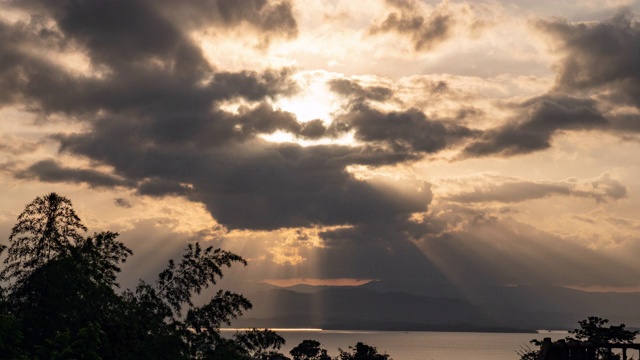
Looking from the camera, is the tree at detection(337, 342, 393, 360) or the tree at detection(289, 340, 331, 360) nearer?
the tree at detection(337, 342, 393, 360)

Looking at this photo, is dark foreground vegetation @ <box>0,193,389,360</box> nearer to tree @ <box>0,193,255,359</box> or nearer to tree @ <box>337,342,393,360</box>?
tree @ <box>0,193,255,359</box>

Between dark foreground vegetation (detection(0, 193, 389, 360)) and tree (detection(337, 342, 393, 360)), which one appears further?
tree (detection(337, 342, 393, 360))

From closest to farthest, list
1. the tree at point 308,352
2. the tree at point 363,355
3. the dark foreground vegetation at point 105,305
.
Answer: the dark foreground vegetation at point 105,305 < the tree at point 363,355 < the tree at point 308,352

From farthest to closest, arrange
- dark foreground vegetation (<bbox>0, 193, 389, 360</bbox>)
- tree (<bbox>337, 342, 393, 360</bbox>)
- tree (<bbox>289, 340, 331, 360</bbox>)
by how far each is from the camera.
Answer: tree (<bbox>289, 340, 331, 360</bbox>), tree (<bbox>337, 342, 393, 360</bbox>), dark foreground vegetation (<bbox>0, 193, 389, 360</bbox>)

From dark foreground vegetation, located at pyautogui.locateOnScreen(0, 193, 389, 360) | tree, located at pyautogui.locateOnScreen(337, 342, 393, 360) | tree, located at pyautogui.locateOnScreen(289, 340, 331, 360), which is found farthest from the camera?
tree, located at pyautogui.locateOnScreen(289, 340, 331, 360)

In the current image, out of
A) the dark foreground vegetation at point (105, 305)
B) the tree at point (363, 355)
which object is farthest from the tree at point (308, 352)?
the dark foreground vegetation at point (105, 305)

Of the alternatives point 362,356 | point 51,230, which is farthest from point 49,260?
point 362,356

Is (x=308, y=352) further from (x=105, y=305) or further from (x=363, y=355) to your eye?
(x=105, y=305)

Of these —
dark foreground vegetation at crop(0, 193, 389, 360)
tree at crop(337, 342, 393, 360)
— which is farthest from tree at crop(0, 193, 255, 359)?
tree at crop(337, 342, 393, 360)

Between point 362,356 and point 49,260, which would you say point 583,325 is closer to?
point 362,356

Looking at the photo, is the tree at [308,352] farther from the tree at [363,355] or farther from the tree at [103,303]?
the tree at [103,303]

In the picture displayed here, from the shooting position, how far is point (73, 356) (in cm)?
1805

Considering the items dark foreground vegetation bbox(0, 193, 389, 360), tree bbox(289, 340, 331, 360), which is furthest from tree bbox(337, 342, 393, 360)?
dark foreground vegetation bbox(0, 193, 389, 360)

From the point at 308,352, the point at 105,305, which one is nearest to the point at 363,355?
the point at 308,352
